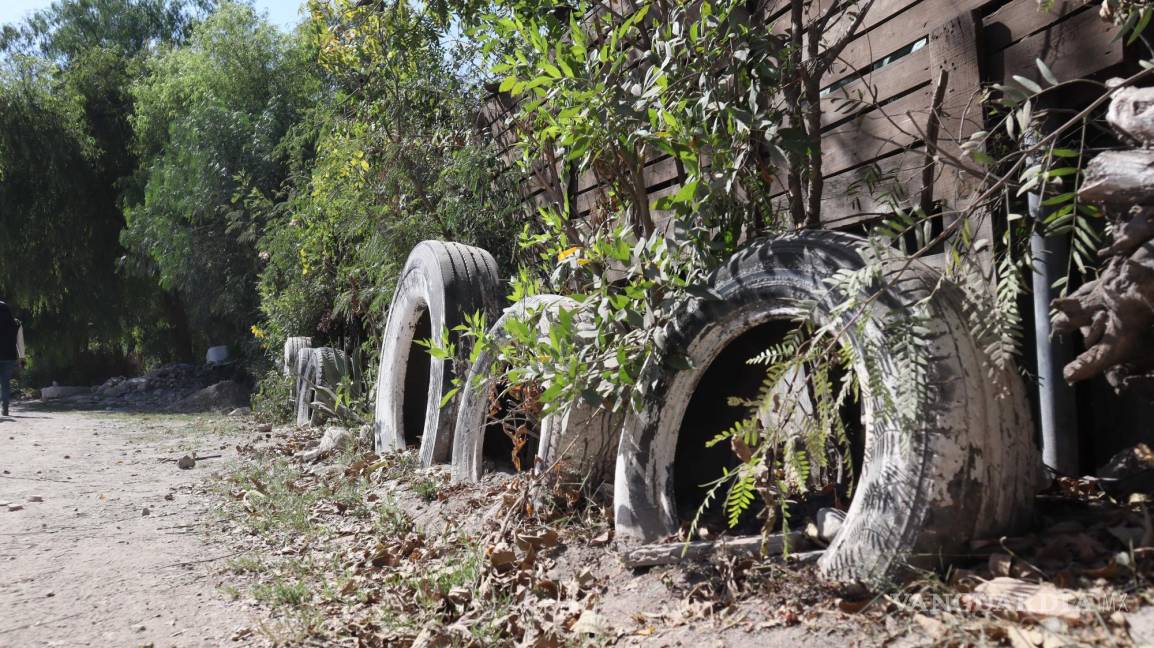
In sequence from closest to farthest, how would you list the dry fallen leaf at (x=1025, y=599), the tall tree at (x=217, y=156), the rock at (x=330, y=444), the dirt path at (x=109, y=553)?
the dry fallen leaf at (x=1025, y=599), the dirt path at (x=109, y=553), the rock at (x=330, y=444), the tall tree at (x=217, y=156)

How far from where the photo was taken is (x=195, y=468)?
24.7ft

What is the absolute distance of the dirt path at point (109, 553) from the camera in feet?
11.3

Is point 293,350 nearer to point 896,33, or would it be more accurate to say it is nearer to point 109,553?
point 109,553

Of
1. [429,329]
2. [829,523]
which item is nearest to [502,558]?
[829,523]

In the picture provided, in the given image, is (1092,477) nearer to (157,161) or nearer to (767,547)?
(767,547)

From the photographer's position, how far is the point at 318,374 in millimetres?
8836

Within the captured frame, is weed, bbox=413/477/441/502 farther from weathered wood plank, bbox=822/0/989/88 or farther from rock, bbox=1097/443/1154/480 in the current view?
rock, bbox=1097/443/1154/480

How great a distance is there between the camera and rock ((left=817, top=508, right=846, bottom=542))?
9.49ft

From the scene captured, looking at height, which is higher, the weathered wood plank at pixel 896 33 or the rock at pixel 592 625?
the weathered wood plank at pixel 896 33

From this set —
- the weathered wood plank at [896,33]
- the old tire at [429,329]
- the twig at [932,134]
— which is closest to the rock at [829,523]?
the twig at [932,134]

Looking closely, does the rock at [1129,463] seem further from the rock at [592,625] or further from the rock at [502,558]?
the rock at [502,558]

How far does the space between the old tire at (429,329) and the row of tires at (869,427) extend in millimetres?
917

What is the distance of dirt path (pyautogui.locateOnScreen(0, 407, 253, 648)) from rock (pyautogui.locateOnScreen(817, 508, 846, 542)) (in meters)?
2.03

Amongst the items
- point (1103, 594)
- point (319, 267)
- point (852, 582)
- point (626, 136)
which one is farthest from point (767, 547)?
point (319, 267)
